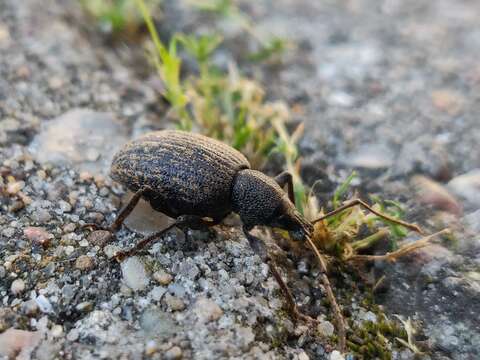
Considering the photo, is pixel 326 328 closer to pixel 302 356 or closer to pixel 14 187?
pixel 302 356

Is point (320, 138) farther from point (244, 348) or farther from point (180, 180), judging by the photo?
point (244, 348)

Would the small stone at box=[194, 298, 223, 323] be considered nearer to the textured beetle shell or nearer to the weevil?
the weevil

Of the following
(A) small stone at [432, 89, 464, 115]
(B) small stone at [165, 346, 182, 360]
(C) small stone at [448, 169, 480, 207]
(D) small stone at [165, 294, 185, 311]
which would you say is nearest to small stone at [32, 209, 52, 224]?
(D) small stone at [165, 294, 185, 311]

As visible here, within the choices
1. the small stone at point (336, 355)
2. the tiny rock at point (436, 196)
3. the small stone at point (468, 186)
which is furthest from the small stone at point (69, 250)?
the small stone at point (468, 186)

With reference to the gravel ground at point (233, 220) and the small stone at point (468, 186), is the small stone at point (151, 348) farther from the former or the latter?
the small stone at point (468, 186)

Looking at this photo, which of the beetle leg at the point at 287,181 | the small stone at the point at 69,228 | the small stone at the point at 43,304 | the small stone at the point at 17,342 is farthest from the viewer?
A: the beetle leg at the point at 287,181

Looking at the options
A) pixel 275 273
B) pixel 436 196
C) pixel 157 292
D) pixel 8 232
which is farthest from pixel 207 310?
pixel 436 196
